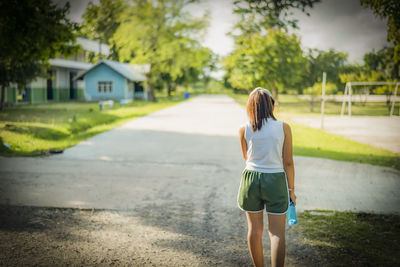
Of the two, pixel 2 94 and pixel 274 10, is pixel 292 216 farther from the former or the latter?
pixel 2 94

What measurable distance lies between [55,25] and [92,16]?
0.76 metres

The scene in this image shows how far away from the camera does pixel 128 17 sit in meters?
6.36

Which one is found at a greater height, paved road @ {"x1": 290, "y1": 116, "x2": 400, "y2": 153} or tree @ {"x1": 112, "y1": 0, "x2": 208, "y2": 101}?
tree @ {"x1": 112, "y1": 0, "x2": 208, "y2": 101}

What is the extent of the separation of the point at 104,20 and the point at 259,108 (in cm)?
482

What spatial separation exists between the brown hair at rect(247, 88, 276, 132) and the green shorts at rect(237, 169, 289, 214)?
358mm

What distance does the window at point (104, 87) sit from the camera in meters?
25.9

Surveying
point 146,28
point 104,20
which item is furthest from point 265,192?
point 104,20

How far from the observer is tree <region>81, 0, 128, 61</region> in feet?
20.7

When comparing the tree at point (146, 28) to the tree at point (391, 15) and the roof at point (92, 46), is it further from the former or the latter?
the tree at point (391, 15)

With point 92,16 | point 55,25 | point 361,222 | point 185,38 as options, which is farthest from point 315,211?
point 185,38

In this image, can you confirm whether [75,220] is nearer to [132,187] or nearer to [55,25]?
[132,187]

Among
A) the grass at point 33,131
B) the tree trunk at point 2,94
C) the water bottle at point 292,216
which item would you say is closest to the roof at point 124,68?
the grass at point 33,131

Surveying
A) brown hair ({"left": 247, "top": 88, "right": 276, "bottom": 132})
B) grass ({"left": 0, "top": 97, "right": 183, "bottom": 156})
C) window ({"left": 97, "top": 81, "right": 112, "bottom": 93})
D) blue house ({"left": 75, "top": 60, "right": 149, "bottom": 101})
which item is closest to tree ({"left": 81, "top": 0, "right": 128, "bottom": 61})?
grass ({"left": 0, "top": 97, "right": 183, "bottom": 156})

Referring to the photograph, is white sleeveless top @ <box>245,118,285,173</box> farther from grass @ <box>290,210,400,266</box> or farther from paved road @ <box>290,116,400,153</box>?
paved road @ <box>290,116,400,153</box>
